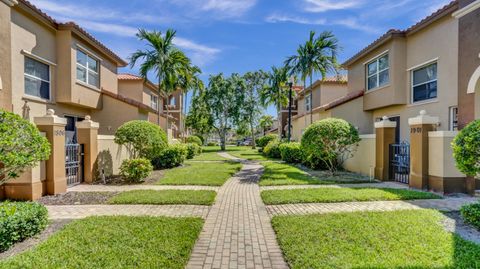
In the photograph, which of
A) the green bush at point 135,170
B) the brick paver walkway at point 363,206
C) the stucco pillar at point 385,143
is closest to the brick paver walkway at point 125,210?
the brick paver walkway at point 363,206

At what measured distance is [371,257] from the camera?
13.7 ft

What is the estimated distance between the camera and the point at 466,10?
993cm

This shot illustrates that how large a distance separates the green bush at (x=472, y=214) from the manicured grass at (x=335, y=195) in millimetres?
2205

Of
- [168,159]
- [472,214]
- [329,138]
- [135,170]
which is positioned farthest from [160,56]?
[472,214]

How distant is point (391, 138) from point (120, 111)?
1533 cm

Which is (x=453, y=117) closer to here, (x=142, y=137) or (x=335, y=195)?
(x=335, y=195)

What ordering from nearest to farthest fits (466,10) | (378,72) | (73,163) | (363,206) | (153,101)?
(363,206), (466,10), (73,163), (378,72), (153,101)

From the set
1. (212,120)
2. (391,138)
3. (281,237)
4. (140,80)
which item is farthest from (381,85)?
(212,120)

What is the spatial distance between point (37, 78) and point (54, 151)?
5.59 meters

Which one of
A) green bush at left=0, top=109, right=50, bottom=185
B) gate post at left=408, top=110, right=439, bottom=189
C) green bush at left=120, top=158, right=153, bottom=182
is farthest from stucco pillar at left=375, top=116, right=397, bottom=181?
green bush at left=0, top=109, right=50, bottom=185

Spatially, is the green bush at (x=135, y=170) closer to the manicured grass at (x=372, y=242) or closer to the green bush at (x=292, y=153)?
the manicured grass at (x=372, y=242)

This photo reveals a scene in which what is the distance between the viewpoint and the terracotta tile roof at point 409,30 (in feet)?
36.5

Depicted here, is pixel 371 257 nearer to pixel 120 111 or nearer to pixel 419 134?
pixel 419 134

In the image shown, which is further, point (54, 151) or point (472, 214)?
point (54, 151)
